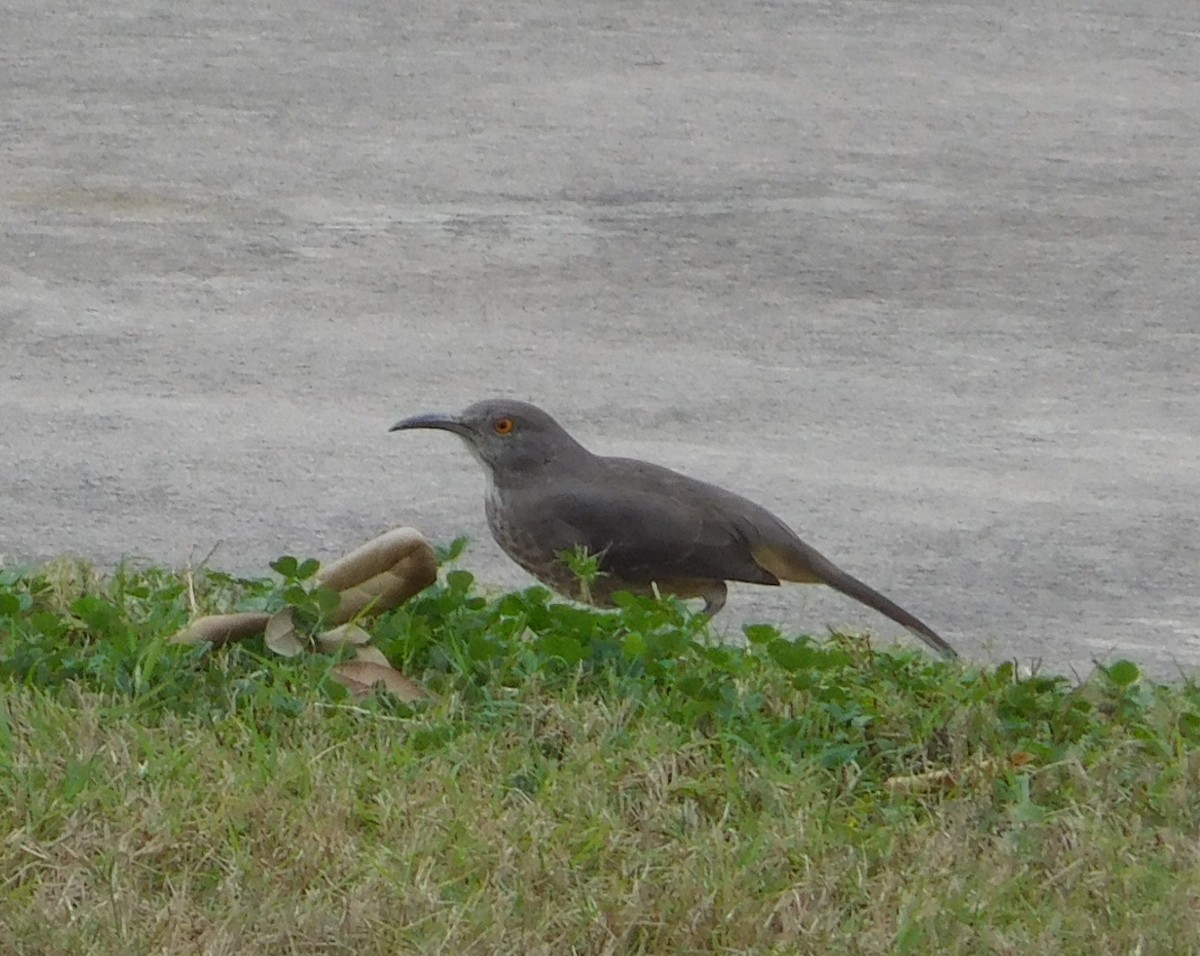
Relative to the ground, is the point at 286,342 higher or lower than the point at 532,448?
lower

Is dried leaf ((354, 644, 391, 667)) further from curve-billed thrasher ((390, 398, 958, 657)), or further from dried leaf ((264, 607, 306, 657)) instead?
curve-billed thrasher ((390, 398, 958, 657))

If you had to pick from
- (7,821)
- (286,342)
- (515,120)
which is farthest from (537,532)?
(515,120)

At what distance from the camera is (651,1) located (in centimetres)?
1616

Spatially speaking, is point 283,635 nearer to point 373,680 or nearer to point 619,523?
point 373,680

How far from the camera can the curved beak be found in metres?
6.07

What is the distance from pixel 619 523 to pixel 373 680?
0.87 m

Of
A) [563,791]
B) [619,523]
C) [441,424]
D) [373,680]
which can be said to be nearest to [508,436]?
[441,424]

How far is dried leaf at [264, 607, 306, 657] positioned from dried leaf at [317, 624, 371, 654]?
1.8 inches

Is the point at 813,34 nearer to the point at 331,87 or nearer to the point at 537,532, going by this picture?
the point at 331,87

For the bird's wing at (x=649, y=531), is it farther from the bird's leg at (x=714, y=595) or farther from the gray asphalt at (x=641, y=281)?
the gray asphalt at (x=641, y=281)

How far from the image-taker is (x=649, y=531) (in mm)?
5844

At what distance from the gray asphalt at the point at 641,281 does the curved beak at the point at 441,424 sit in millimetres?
947

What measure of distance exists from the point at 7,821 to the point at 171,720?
60cm

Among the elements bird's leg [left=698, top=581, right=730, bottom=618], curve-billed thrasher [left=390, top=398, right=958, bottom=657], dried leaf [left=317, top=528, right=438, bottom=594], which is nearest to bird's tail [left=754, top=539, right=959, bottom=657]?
curve-billed thrasher [left=390, top=398, right=958, bottom=657]
